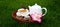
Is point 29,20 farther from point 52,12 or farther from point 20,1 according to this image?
point 20,1

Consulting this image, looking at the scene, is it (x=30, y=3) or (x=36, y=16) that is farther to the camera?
(x=30, y=3)

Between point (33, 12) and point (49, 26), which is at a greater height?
point (33, 12)

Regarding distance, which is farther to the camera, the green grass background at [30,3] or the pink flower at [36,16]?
the green grass background at [30,3]

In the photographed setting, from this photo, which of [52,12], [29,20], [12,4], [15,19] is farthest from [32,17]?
[12,4]

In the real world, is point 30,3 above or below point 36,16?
above

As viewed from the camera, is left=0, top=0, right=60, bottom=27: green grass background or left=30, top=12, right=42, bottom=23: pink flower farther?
left=0, top=0, right=60, bottom=27: green grass background

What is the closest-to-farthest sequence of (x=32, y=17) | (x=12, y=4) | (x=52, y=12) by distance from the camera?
(x=32, y=17)
(x=52, y=12)
(x=12, y=4)

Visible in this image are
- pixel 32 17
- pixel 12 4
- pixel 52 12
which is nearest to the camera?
pixel 32 17

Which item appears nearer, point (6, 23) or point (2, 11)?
point (6, 23)
